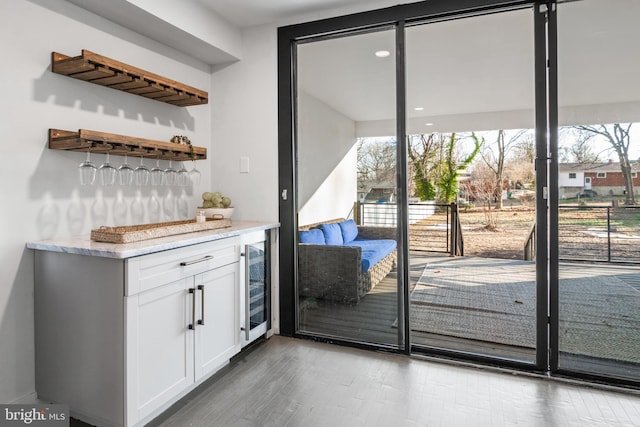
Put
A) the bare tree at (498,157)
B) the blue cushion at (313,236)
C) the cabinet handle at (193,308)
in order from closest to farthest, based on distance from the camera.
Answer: the cabinet handle at (193,308) → the bare tree at (498,157) → the blue cushion at (313,236)

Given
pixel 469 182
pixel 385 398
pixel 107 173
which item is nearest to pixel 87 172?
pixel 107 173

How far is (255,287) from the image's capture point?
9.29ft

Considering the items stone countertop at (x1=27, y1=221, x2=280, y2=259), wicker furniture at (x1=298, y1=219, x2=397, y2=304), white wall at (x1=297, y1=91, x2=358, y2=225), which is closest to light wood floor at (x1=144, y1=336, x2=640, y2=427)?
wicker furniture at (x1=298, y1=219, x2=397, y2=304)

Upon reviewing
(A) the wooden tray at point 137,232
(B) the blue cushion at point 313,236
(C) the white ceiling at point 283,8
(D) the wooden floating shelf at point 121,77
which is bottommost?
(B) the blue cushion at point 313,236

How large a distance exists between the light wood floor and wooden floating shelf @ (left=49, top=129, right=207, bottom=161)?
1.47 metres

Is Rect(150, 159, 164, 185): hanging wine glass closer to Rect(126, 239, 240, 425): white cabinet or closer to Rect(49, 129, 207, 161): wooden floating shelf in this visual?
Rect(49, 129, 207, 161): wooden floating shelf

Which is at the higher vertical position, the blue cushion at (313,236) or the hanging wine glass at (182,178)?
the hanging wine glass at (182,178)

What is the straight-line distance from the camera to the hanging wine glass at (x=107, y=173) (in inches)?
89.5

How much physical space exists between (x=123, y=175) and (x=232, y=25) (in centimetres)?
149

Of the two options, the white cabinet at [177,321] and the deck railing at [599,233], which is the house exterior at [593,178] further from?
the white cabinet at [177,321]

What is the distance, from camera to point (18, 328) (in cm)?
197

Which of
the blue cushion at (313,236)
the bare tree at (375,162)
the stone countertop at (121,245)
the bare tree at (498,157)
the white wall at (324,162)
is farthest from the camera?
the blue cushion at (313,236)

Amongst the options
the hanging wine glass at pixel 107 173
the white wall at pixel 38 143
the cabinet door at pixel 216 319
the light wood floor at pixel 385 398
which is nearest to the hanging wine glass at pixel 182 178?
the white wall at pixel 38 143

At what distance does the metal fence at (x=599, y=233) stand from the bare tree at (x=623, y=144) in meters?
0.11
